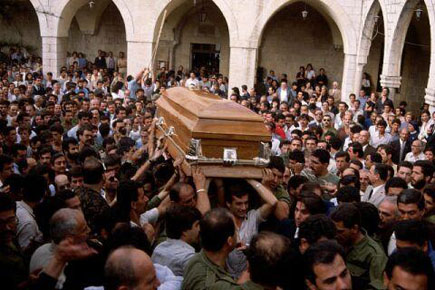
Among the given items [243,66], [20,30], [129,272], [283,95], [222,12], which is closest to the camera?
[129,272]

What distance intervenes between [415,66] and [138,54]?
9.01 meters

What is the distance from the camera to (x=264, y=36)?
18.4m

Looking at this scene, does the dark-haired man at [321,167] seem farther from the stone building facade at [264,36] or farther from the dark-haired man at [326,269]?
the stone building facade at [264,36]

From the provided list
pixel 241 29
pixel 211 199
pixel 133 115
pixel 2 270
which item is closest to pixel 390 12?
pixel 241 29

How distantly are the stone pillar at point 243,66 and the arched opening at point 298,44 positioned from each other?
11.4 ft

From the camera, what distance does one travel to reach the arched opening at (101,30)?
19094 mm

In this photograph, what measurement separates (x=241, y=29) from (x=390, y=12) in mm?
4489

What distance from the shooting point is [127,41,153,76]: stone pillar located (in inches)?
610

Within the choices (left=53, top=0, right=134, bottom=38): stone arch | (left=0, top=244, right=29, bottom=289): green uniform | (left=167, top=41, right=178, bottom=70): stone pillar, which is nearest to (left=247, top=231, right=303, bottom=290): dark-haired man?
(left=0, top=244, right=29, bottom=289): green uniform

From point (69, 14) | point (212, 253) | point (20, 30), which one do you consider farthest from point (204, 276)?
point (20, 30)

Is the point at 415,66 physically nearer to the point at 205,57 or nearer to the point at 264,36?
the point at 264,36

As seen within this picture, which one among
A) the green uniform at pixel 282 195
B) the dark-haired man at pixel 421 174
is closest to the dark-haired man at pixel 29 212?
the green uniform at pixel 282 195

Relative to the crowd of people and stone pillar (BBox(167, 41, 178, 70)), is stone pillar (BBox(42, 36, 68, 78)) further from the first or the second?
the crowd of people

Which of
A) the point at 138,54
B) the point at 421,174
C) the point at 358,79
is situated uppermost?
the point at 138,54
